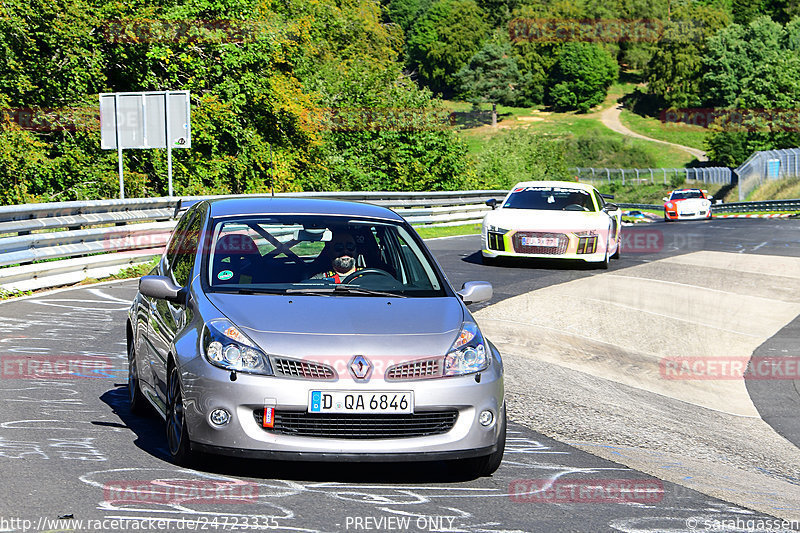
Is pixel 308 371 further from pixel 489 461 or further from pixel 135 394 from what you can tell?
pixel 135 394

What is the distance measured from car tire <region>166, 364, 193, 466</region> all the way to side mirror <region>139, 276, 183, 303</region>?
439mm

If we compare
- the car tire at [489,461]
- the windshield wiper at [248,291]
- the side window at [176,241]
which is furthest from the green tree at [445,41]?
the car tire at [489,461]

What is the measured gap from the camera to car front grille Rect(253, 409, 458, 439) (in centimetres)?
545

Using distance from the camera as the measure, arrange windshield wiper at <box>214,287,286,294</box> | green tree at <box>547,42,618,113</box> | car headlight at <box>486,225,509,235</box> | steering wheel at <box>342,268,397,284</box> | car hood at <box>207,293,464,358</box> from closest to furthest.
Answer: car hood at <box>207,293,464,358</box>, windshield wiper at <box>214,287,286,294</box>, steering wheel at <box>342,268,397,284</box>, car headlight at <box>486,225,509,235</box>, green tree at <box>547,42,618,113</box>

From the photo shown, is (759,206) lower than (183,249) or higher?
lower

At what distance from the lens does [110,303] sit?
540 inches

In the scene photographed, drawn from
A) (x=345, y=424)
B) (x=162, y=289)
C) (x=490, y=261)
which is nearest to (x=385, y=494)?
(x=345, y=424)

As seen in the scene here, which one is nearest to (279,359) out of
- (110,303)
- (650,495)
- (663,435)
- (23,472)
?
(23,472)

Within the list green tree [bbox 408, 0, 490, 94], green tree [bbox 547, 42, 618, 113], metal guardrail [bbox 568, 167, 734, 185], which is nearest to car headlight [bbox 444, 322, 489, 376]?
metal guardrail [bbox 568, 167, 734, 185]

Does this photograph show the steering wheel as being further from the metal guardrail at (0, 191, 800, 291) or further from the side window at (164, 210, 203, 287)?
the metal guardrail at (0, 191, 800, 291)

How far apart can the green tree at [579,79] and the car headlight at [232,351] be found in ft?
497

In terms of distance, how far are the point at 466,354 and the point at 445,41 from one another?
16812 cm

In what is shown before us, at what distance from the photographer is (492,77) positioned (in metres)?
152

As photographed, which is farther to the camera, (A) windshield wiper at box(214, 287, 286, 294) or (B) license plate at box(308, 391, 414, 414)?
(A) windshield wiper at box(214, 287, 286, 294)
